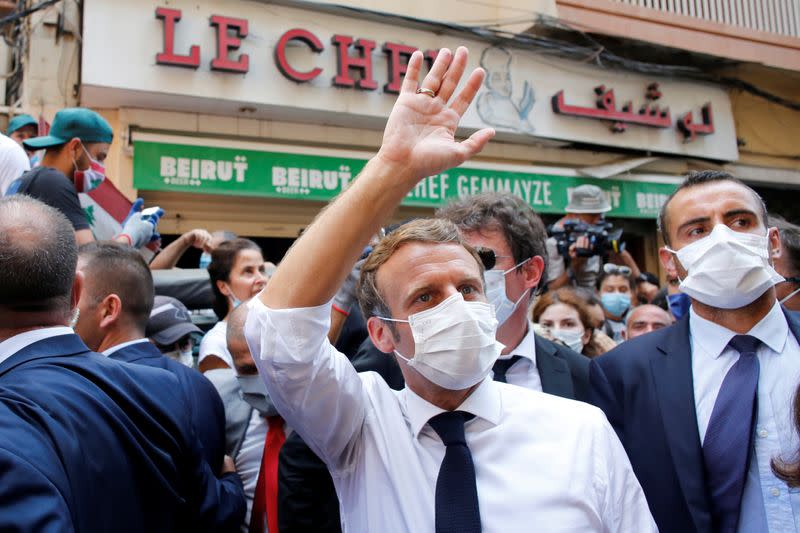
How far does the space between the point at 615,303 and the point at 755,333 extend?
338 cm

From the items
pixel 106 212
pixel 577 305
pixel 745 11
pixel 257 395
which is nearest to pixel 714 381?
pixel 257 395

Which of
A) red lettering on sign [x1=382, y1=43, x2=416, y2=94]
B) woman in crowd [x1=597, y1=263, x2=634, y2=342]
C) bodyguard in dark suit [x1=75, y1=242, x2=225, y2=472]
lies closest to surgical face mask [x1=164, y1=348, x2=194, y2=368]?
bodyguard in dark suit [x1=75, y1=242, x2=225, y2=472]

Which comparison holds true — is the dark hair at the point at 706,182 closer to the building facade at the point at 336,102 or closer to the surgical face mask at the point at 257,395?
the surgical face mask at the point at 257,395

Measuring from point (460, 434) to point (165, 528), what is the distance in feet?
2.48

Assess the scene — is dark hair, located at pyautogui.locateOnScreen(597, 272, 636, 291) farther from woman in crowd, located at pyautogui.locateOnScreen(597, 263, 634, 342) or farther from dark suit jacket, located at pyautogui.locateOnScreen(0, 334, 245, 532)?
dark suit jacket, located at pyautogui.locateOnScreen(0, 334, 245, 532)

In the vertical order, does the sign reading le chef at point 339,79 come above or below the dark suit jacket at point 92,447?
above

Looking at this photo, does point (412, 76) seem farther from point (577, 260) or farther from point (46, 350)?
point (577, 260)

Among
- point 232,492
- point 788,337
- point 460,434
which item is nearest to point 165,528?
point 232,492

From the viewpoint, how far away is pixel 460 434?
5.18 ft

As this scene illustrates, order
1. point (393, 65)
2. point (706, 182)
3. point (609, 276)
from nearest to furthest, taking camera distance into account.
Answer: point (706, 182) → point (609, 276) → point (393, 65)

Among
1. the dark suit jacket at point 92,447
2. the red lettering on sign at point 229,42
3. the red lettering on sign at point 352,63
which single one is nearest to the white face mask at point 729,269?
the dark suit jacket at point 92,447

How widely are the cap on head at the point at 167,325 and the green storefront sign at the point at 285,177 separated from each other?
3.57 meters

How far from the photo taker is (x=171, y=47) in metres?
7.01

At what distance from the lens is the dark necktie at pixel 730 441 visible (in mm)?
1786
